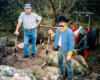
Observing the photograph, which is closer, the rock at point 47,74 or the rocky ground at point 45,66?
the rock at point 47,74

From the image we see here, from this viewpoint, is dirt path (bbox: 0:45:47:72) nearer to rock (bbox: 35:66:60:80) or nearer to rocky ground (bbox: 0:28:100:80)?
rocky ground (bbox: 0:28:100:80)

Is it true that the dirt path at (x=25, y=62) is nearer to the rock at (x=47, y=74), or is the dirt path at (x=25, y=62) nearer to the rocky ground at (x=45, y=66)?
the rocky ground at (x=45, y=66)


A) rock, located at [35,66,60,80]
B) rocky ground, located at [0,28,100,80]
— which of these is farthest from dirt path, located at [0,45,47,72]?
rock, located at [35,66,60,80]

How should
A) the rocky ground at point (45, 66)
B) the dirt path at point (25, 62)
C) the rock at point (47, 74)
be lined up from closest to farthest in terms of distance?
the rock at point (47, 74) < the rocky ground at point (45, 66) < the dirt path at point (25, 62)

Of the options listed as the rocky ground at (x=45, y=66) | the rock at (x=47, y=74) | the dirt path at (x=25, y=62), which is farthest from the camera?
the dirt path at (x=25, y=62)

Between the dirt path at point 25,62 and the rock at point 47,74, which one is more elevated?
the dirt path at point 25,62

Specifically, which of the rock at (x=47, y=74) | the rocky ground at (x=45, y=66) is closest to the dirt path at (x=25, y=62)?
the rocky ground at (x=45, y=66)

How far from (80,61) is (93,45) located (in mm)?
1972

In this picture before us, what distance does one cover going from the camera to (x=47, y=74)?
11.5 feet

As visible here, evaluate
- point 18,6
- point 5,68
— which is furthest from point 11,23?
point 5,68

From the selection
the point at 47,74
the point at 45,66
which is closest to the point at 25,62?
the point at 45,66

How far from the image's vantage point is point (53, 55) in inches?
179

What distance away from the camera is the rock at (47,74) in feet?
10.8

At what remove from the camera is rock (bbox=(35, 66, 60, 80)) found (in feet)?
10.8
